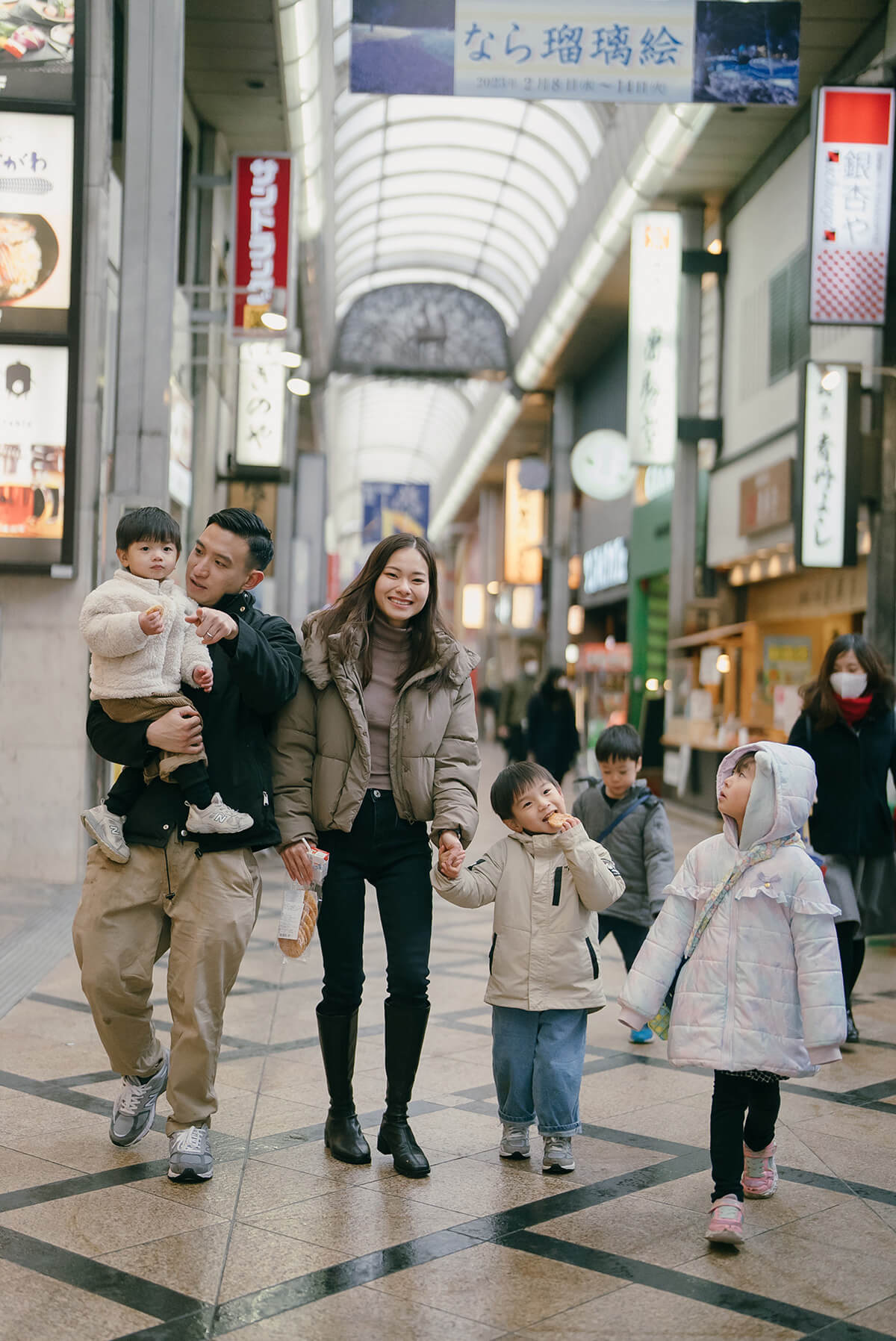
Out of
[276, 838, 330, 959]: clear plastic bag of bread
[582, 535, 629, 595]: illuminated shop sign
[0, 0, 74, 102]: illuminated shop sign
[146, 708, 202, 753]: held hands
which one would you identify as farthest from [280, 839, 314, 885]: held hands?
[582, 535, 629, 595]: illuminated shop sign

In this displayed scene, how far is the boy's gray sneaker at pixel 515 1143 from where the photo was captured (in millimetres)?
3934

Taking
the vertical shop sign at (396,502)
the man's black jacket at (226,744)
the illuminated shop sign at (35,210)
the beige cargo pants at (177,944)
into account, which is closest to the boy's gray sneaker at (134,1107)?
the beige cargo pants at (177,944)

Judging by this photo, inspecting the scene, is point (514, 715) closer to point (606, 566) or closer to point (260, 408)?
point (260, 408)

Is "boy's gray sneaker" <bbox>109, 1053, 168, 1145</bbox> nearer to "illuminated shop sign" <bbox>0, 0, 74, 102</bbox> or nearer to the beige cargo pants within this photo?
the beige cargo pants

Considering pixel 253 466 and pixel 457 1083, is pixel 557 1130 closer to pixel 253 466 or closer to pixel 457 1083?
pixel 457 1083

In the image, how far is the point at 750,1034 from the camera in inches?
134

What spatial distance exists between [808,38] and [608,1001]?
10.5 m

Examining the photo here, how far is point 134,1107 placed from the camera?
12.7ft

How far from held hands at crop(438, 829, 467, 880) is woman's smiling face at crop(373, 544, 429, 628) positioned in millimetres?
618

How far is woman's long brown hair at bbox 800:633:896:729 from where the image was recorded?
5547mm

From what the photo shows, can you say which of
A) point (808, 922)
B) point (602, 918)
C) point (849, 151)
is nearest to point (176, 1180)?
point (808, 922)

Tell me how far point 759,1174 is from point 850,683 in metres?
2.35

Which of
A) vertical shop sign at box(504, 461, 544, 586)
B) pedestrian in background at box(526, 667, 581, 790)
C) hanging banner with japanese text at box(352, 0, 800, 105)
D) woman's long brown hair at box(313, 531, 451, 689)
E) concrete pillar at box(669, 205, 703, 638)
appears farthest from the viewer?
vertical shop sign at box(504, 461, 544, 586)

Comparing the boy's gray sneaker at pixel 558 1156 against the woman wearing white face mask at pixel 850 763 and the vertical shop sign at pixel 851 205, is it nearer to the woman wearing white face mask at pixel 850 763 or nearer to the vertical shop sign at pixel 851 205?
the woman wearing white face mask at pixel 850 763
